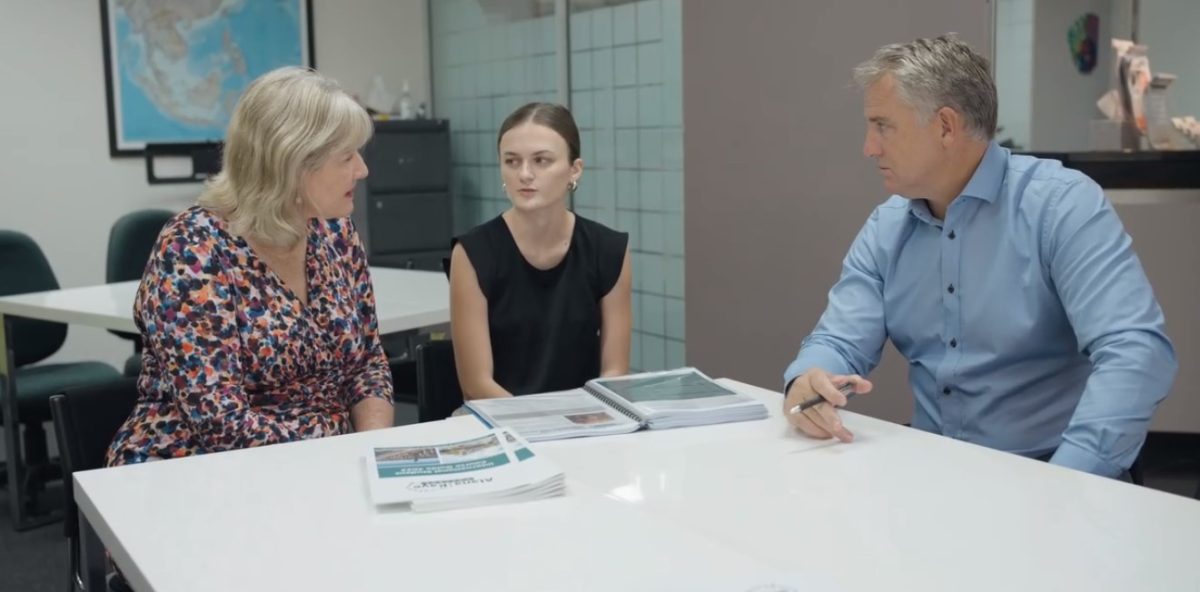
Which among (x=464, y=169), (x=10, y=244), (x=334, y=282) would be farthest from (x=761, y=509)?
(x=464, y=169)

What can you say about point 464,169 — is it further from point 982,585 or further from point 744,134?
point 982,585

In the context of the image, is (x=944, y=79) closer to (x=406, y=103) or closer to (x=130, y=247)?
(x=130, y=247)

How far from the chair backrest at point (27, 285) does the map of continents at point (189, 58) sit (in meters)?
1.73

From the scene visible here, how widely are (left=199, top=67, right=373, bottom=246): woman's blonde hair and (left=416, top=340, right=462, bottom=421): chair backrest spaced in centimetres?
50

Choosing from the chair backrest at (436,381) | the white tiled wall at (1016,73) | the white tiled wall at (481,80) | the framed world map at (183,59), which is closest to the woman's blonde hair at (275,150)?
the chair backrest at (436,381)

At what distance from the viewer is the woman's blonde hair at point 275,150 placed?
2.16 m

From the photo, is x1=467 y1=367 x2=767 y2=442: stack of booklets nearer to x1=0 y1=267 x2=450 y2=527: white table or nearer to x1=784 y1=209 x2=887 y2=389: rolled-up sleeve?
x1=784 y1=209 x2=887 y2=389: rolled-up sleeve

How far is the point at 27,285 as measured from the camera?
414cm

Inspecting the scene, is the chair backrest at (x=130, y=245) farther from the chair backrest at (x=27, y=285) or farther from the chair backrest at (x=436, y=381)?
the chair backrest at (x=436, y=381)

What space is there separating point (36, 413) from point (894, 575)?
3352mm

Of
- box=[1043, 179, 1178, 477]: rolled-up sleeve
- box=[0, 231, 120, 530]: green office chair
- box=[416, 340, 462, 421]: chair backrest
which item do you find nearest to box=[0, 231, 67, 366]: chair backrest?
box=[0, 231, 120, 530]: green office chair

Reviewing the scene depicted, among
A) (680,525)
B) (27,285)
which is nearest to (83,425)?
(680,525)

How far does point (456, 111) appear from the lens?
6336mm

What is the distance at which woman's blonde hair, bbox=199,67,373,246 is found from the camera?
7.09ft
